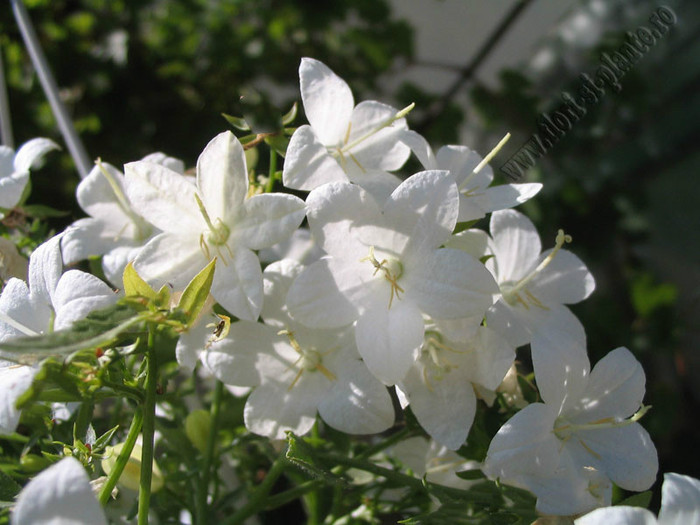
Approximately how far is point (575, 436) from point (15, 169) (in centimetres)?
39

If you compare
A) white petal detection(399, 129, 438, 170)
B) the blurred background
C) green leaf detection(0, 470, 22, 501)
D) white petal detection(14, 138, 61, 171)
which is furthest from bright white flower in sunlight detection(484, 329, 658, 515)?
the blurred background

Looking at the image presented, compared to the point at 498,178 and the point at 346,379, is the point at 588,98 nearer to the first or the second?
the point at 498,178

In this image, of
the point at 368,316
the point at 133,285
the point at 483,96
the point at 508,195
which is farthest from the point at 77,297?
the point at 483,96

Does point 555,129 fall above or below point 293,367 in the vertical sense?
above

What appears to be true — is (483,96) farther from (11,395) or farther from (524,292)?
(11,395)

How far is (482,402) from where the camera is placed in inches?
14.7

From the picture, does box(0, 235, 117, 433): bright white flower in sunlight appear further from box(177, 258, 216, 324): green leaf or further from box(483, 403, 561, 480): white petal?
box(483, 403, 561, 480): white petal

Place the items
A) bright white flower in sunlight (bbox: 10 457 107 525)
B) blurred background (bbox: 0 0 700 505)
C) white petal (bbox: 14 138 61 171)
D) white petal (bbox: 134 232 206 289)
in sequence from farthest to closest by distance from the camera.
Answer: blurred background (bbox: 0 0 700 505) < white petal (bbox: 14 138 61 171) < white petal (bbox: 134 232 206 289) < bright white flower in sunlight (bbox: 10 457 107 525)

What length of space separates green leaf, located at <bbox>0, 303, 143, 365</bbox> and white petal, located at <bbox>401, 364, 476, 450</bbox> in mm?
146

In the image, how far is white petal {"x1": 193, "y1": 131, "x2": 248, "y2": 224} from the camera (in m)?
0.31

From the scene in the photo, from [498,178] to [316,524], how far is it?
15.8 inches

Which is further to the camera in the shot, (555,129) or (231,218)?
(555,129)

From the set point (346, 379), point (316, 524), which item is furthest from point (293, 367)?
point (316, 524)

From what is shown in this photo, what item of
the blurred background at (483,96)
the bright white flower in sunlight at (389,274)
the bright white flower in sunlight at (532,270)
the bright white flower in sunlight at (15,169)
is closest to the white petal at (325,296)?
the bright white flower in sunlight at (389,274)
